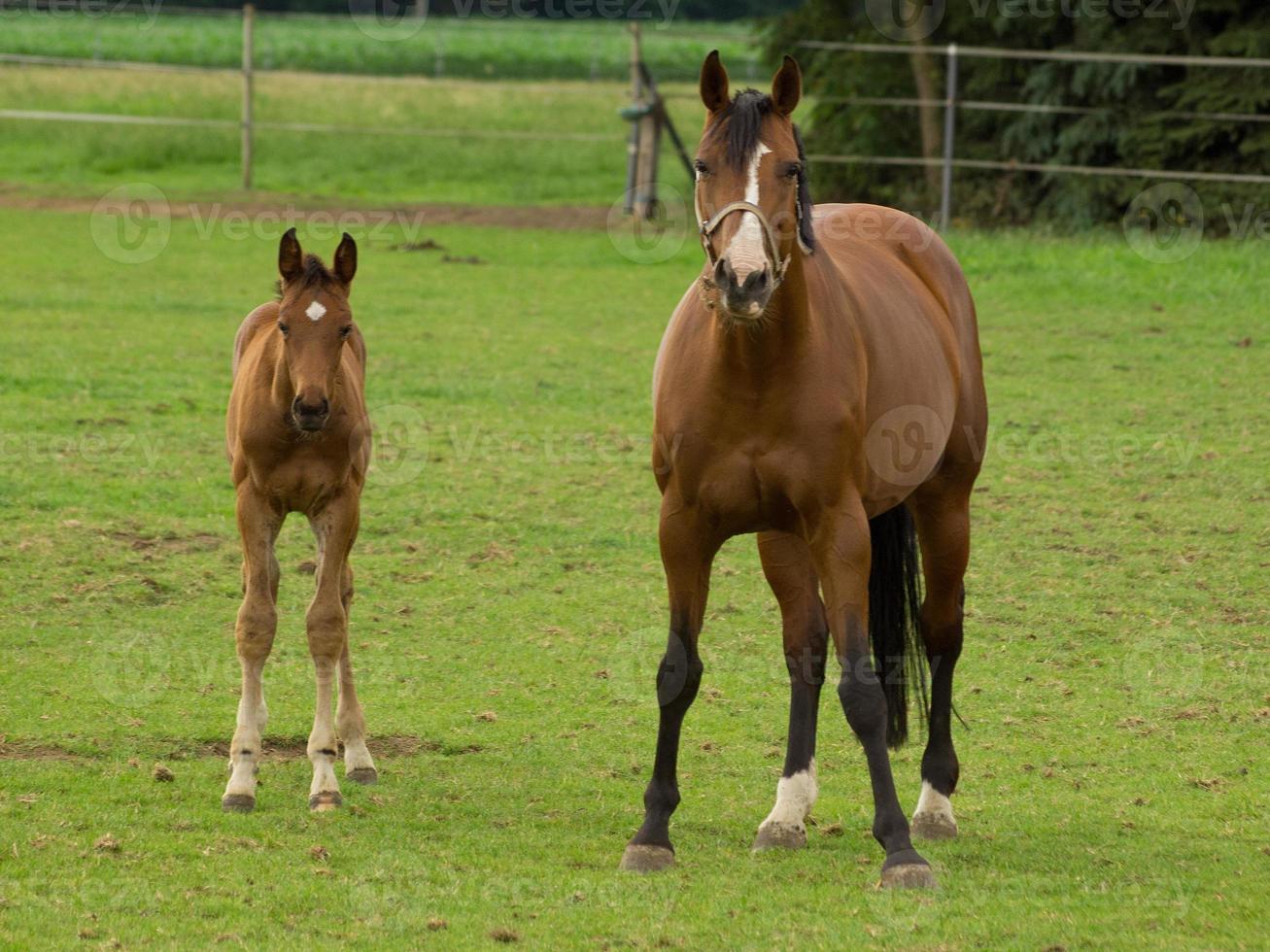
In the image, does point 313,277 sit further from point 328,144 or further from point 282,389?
point 328,144

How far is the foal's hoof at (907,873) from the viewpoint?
4.33 metres

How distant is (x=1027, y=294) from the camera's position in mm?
15109

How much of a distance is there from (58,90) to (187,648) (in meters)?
24.1

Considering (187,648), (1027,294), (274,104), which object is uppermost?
(274,104)

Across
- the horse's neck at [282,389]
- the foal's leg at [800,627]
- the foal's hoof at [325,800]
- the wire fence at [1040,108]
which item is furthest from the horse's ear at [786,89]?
the wire fence at [1040,108]

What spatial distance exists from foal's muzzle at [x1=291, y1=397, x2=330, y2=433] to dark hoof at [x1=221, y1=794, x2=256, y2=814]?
116 cm

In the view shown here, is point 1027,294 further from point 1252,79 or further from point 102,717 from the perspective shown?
point 102,717

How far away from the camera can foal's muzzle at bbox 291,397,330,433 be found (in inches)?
198

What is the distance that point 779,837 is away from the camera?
4.81 meters

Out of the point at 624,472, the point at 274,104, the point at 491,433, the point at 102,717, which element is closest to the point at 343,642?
the point at 102,717

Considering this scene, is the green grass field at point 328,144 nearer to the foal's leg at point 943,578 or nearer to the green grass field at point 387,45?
the green grass field at point 387,45

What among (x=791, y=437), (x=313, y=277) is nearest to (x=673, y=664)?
(x=791, y=437)

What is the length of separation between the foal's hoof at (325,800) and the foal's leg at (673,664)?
105cm

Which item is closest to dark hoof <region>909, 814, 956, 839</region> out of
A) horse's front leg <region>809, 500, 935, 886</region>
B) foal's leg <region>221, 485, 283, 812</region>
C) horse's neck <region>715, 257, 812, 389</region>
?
horse's front leg <region>809, 500, 935, 886</region>
